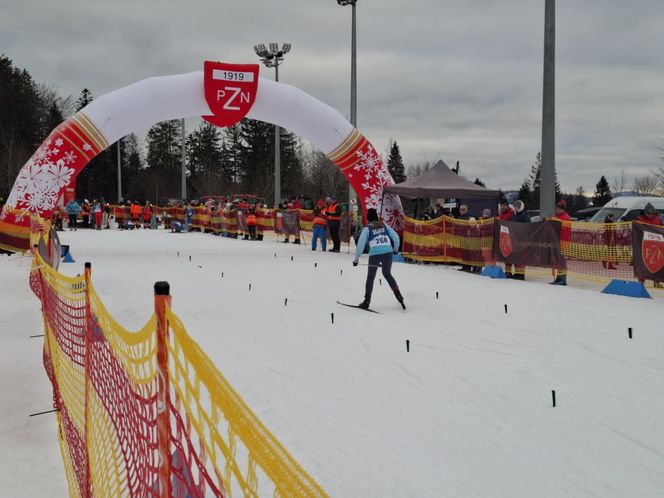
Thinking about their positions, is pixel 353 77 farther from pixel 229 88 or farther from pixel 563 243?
pixel 563 243

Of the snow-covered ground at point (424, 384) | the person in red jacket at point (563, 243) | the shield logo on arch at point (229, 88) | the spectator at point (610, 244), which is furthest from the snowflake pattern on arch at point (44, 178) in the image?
the spectator at point (610, 244)

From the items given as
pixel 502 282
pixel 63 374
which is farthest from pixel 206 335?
pixel 502 282

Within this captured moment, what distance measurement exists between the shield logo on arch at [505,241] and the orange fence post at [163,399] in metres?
12.4

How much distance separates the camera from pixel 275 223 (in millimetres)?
27172

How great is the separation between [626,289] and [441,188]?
25.5ft

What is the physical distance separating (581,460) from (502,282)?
923cm

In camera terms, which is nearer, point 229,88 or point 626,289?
point 626,289

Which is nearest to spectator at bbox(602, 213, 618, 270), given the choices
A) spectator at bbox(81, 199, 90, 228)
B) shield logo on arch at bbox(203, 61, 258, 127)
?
shield logo on arch at bbox(203, 61, 258, 127)

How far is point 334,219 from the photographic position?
2044 cm

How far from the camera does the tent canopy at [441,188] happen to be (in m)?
18.0

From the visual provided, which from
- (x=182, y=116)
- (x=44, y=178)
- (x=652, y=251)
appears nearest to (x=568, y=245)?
(x=652, y=251)

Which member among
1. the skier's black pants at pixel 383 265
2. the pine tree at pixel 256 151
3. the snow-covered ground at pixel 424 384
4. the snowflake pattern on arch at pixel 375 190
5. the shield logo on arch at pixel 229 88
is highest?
the pine tree at pixel 256 151

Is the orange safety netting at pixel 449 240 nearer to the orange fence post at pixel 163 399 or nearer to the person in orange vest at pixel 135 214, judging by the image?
the orange fence post at pixel 163 399

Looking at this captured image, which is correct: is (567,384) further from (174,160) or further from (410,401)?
(174,160)
